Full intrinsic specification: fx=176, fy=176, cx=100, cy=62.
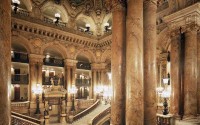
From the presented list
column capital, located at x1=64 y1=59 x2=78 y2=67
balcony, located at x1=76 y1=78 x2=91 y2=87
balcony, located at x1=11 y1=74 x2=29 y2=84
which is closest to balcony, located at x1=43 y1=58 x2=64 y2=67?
column capital, located at x1=64 y1=59 x2=78 y2=67

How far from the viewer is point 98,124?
46.6ft

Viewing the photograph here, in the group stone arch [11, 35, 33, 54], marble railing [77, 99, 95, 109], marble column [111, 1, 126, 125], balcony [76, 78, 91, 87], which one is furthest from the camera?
balcony [76, 78, 91, 87]

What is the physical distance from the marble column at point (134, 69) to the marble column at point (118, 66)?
448mm

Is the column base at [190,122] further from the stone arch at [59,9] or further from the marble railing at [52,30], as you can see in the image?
the stone arch at [59,9]

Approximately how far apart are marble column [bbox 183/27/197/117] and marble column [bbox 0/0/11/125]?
8120 millimetres

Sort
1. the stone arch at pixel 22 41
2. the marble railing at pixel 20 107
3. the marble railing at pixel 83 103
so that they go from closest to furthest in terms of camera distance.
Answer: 1. the marble railing at pixel 20 107
2. the stone arch at pixel 22 41
3. the marble railing at pixel 83 103

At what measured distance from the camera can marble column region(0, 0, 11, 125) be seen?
2547mm

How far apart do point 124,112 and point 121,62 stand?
4.53 feet

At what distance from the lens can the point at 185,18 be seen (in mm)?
8961

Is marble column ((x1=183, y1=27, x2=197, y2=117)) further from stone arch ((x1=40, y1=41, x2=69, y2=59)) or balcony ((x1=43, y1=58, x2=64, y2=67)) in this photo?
balcony ((x1=43, y1=58, x2=64, y2=67))

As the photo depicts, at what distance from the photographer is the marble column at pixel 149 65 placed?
469 centimetres

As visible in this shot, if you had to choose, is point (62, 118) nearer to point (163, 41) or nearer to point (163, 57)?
point (163, 57)

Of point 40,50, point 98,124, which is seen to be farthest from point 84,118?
point 40,50

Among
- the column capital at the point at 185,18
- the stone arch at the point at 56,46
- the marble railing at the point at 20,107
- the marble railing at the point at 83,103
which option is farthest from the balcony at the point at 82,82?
the column capital at the point at 185,18
